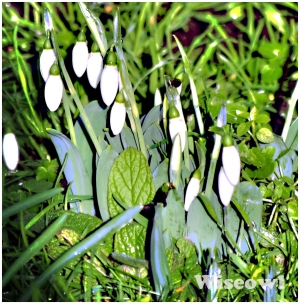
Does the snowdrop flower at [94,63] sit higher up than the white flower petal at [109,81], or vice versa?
the snowdrop flower at [94,63]

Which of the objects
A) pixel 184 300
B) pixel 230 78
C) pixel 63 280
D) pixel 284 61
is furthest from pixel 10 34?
pixel 184 300

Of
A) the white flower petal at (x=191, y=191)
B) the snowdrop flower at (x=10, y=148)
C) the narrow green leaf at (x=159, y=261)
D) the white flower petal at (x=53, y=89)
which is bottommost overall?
the narrow green leaf at (x=159, y=261)

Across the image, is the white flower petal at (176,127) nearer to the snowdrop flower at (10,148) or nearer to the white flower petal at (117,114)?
the white flower petal at (117,114)

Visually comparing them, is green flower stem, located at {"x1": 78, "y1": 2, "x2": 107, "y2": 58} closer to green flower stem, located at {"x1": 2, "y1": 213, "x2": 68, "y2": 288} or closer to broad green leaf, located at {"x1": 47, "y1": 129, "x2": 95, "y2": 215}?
broad green leaf, located at {"x1": 47, "y1": 129, "x2": 95, "y2": 215}

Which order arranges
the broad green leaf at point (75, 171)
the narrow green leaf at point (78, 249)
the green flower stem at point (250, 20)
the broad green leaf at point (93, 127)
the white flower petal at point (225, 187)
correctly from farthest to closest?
the green flower stem at point (250, 20) < the broad green leaf at point (93, 127) < the broad green leaf at point (75, 171) < the white flower petal at point (225, 187) < the narrow green leaf at point (78, 249)

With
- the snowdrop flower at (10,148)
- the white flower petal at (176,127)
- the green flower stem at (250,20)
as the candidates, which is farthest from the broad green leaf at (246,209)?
the green flower stem at (250,20)

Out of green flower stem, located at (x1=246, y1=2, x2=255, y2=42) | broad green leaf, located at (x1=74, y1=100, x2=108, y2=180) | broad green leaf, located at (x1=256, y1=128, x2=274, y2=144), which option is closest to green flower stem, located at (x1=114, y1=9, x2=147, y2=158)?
broad green leaf, located at (x1=74, y1=100, x2=108, y2=180)

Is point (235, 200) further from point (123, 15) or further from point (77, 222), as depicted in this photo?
point (123, 15)
